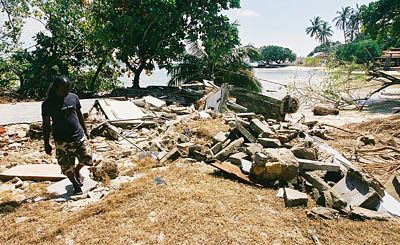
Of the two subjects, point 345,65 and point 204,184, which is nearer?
point 204,184

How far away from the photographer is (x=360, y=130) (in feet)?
27.3

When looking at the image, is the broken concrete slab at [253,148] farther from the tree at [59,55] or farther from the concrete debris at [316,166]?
the tree at [59,55]

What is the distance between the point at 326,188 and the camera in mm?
3957

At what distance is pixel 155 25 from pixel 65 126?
30.6 ft

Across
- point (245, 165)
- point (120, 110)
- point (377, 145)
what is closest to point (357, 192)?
point (245, 165)

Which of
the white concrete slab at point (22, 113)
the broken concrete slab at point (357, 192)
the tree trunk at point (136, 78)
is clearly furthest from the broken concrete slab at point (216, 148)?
the tree trunk at point (136, 78)

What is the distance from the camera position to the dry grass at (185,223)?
9.75 ft

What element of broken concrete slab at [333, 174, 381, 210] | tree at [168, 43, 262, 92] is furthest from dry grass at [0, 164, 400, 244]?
tree at [168, 43, 262, 92]

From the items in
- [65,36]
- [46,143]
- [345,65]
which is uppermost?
[65,36]

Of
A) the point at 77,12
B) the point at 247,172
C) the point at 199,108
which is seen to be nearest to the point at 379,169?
the point at 247,172

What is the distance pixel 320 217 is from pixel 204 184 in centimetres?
148

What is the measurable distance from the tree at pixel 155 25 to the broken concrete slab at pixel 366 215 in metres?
9.40

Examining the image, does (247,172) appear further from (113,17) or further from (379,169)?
(113,17)

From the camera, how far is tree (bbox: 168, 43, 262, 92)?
14703mm
